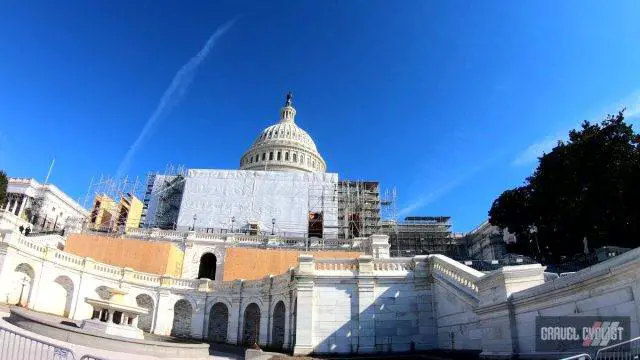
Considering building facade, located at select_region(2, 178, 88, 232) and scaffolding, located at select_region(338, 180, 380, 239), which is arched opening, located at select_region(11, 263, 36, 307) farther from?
building facade, located at select_region(2, 178, 88, 232)

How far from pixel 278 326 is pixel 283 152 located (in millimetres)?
61251

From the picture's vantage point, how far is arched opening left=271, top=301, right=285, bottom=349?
2472cm

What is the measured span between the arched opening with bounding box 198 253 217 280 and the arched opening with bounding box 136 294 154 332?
10.0 meters

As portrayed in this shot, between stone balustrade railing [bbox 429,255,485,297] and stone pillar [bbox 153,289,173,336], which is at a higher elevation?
stone balustrade railing [bbox 429,255,485,297]

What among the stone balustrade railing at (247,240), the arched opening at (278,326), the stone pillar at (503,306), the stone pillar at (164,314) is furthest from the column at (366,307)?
the stone balustrade railing at (247,240)

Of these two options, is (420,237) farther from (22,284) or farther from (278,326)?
(22,284)

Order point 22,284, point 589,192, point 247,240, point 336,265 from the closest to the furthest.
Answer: point 336,265 < point 22,284 < point 589,192 < point 247,240

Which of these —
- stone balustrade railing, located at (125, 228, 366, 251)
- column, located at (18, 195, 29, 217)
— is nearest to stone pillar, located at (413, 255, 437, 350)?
stone balustrade railing, located at (125, 228, 366, 251)

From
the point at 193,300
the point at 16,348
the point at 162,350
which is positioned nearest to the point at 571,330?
the point at 16,348

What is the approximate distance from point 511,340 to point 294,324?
36.0 feet

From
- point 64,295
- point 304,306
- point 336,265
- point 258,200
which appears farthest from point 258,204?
point 304,306

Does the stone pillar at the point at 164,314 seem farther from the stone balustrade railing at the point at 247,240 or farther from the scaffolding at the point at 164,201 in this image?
the scaffolding at the point at 164,201

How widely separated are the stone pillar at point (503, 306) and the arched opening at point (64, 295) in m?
27.3

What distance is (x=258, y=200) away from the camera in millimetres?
57094
